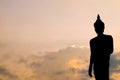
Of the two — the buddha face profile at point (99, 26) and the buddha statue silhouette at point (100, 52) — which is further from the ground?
the buddha face profile at point (99, 26)

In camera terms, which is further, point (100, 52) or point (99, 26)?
point (100, 52)

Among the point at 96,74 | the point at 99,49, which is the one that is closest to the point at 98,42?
the point at 99,49

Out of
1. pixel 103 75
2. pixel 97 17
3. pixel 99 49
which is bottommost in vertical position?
pixel 103 75

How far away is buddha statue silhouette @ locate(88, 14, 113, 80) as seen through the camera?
1691 centimetres

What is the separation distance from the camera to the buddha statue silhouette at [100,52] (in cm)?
1691

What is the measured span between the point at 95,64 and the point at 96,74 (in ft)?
1.53

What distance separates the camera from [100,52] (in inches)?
674

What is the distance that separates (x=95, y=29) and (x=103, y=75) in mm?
2158

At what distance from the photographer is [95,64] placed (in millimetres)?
17078

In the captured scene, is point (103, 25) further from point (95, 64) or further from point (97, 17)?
point (95, 64)

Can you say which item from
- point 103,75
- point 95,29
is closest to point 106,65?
point 103,75

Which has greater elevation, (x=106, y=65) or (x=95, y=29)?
(x=95, y=29)

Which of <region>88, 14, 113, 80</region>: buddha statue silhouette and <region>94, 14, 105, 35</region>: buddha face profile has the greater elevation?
<region>94, 14, 105, 35</region>: buddha face profile

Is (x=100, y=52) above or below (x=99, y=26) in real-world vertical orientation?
below
